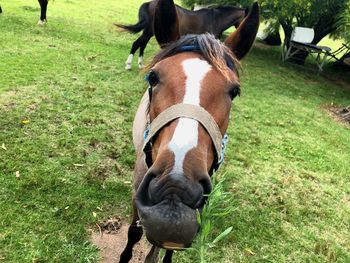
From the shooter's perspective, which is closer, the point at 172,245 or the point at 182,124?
the point at 172,245

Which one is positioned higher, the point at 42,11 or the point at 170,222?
the point at 170,222

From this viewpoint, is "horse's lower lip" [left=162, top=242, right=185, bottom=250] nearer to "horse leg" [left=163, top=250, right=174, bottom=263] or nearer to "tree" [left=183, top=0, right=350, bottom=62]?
"horse leg" [left=163, top=250, right=174, bottom=263]

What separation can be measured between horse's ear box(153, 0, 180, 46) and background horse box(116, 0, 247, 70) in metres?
5.19

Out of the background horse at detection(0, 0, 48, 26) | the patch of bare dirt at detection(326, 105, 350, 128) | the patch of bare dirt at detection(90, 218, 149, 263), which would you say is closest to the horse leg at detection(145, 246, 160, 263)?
the patch of bare dirt at detection(90, 218, 149, 263)

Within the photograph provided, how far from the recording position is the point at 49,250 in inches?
113

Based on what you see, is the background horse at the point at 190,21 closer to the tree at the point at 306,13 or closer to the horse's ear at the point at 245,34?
the tree at the point at 306,13

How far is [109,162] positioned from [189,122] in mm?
2650

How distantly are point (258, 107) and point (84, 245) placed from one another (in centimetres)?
→ 495

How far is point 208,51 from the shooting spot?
80.0 inches

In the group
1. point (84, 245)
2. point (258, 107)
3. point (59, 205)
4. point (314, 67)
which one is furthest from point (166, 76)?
point (314, 67)

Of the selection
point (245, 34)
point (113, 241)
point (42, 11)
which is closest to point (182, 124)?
point (245, 34)

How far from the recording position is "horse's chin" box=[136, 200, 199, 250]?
1.42m

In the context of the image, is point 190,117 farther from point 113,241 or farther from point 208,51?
point 113,241

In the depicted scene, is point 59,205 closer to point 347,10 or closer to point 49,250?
point 49,250
